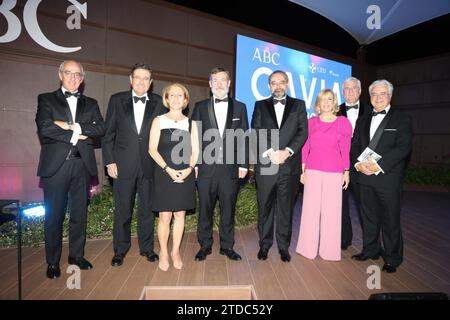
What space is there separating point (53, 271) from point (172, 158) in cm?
168

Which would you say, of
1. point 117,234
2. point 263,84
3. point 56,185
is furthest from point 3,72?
point 263,84

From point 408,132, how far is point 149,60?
200 inches

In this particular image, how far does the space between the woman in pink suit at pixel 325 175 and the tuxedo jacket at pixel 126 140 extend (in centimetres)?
190

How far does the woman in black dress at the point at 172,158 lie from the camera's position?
10.5 feet

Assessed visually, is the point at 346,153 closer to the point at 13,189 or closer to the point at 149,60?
the point at 149,60

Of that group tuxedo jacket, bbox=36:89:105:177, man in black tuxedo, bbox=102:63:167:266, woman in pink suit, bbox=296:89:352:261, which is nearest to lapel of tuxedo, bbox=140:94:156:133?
man in black tuxedo, bbox=102:63:167:266

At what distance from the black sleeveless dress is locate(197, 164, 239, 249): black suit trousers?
32cm

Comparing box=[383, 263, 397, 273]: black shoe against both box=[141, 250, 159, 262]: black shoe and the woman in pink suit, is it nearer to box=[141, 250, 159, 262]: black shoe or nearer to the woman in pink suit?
the woman in pink suit

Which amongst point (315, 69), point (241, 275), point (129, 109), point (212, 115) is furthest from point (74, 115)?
point (315, 69)

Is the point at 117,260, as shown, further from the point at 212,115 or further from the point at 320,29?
the point at 320,29

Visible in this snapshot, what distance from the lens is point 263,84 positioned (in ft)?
23.9

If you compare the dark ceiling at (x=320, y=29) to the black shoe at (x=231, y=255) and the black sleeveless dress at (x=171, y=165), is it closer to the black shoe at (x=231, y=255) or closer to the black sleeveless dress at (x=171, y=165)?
the black sleeveless dress at (x=171, y=165)

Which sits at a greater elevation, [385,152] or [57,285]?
[385,152]

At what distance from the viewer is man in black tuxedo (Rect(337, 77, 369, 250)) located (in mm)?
3951
